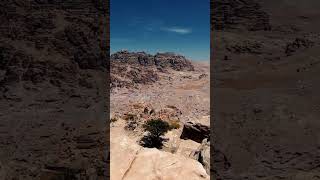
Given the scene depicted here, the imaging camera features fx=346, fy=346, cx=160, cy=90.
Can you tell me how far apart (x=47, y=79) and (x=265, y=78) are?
118cm

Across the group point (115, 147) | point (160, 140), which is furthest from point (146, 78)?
point (115, 147)

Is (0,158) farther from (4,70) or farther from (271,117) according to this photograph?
(271,117)

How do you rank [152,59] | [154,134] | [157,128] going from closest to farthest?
[154,134] → [157,128] → [152,59]

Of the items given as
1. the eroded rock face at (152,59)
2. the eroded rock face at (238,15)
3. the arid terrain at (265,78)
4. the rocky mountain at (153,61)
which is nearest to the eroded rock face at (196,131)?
the arid terrain at (265,78)

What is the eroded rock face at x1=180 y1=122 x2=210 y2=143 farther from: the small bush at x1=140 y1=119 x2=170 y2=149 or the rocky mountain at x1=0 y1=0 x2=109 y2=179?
the rocky mountain at x1=0 y1=0 x2=109 y2=179

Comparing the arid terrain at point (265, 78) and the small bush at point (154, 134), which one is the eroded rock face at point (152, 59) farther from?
the arid terrain at point (265, 78)

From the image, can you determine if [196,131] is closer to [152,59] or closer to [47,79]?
[47,79]

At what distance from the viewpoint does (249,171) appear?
187cm

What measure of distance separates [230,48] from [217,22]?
155 millimetres

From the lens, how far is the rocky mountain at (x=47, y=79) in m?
1.91

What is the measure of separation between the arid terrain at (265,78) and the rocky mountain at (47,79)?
0.65 meters

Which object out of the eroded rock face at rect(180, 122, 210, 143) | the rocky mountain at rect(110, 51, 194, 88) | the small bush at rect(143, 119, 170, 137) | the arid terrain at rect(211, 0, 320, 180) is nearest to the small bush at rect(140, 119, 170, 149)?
the small bush at rect(143, 119, 170, 137)

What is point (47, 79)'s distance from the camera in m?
1.91

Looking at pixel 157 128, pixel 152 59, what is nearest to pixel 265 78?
pixel 157 128
